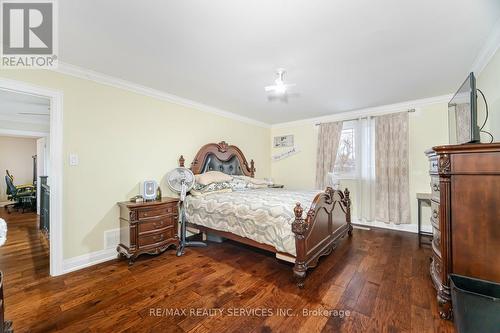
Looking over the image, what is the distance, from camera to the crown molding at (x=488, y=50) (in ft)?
5.95

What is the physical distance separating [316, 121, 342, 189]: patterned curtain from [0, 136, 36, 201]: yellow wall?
898 centimetres

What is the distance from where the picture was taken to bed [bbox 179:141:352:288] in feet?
6.82

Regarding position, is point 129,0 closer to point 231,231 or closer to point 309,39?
point 309,39

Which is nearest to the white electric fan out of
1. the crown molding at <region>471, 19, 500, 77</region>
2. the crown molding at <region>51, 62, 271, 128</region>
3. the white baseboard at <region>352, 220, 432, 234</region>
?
the crown molding at <region>51, 62, 271, 128</region>

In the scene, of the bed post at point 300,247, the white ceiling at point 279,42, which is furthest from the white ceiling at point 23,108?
Answer: the bed post at point 300,247

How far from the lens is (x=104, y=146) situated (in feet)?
8.70

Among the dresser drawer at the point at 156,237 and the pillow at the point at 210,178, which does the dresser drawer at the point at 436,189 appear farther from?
the dresser drawer at the point at 156,237

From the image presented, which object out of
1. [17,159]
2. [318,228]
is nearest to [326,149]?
[318,228]

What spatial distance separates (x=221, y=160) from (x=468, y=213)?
11.2 feet

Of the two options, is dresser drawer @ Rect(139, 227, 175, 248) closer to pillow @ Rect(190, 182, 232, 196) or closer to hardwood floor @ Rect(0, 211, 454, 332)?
hardwood floor @ Rect(0, 211, 454, 332)

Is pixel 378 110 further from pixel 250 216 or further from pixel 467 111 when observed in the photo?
pixel 250 216

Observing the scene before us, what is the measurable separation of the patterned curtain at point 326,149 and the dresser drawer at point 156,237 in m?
3.15

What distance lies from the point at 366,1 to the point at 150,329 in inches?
110

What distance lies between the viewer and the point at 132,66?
2402mm
